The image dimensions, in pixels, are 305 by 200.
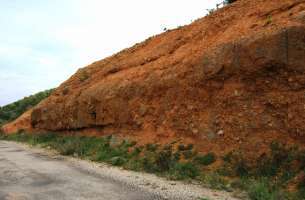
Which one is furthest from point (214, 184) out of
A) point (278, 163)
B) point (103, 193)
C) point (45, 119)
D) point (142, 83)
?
point (45, 119)

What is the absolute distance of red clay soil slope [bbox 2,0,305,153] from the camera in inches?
496

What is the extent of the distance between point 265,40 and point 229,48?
56.5 inches

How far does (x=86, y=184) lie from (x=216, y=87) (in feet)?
19.5

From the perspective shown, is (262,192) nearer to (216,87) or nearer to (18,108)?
(216,87)

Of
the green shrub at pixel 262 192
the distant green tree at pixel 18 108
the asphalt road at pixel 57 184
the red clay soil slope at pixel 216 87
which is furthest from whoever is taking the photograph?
the distant green tree at pixel 18 108

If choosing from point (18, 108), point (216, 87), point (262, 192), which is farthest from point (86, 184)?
point (18, 108)

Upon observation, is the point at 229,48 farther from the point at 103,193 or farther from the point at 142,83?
the point at 103,193

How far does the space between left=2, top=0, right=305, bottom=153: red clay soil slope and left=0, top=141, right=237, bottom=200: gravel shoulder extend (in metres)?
2.68

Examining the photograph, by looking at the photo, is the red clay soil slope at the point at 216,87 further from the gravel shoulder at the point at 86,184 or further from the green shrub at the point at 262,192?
the gravel shoulder at the point at 86,184

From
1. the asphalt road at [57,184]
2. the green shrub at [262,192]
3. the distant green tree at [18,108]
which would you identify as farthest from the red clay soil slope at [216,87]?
the distant green tree at [18,108]

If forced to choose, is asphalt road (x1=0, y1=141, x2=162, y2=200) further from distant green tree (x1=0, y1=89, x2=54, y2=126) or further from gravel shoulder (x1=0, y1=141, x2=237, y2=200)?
distant green tree (x1=0, y1=89, x2=54, y2=126)

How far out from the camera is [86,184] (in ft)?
35.4

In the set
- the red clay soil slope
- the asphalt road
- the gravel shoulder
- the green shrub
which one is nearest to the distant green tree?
the red clay soil slope

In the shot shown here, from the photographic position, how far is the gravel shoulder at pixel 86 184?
9492mm
